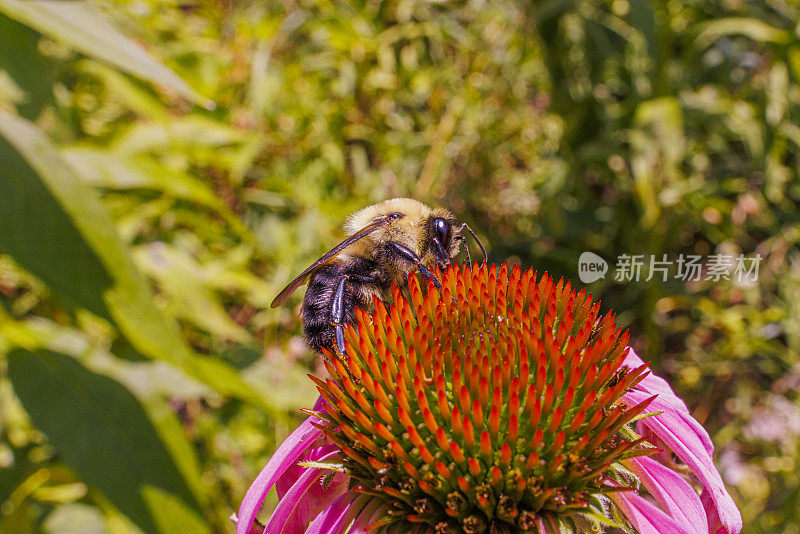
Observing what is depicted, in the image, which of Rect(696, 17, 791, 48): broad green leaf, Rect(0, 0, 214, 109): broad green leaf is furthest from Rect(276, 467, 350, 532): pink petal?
Rect(696, 17, 791, 48): broad green leaf

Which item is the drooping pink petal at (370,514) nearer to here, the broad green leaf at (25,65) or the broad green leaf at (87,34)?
the broad green leaf at (87,34)

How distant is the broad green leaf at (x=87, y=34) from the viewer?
3.10ft

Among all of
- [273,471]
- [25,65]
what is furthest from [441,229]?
[25,65]

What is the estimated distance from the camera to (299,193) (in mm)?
2203

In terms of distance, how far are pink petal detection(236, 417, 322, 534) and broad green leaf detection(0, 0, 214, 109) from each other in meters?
0.61

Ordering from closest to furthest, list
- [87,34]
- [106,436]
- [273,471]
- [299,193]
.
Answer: [273,471] → [87,34] → [106,436] → [299,193]

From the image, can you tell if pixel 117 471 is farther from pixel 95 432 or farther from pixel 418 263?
pixel 418 263

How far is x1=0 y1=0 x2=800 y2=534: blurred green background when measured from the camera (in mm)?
1124

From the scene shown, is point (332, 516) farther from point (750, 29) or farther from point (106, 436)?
point (750, 29)

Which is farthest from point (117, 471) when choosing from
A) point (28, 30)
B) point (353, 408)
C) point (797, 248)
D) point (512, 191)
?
point (797, 248)

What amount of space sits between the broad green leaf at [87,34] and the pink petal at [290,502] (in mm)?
661

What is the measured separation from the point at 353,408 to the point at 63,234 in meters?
0.66

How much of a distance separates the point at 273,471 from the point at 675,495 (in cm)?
42

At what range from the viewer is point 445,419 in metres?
0.64
